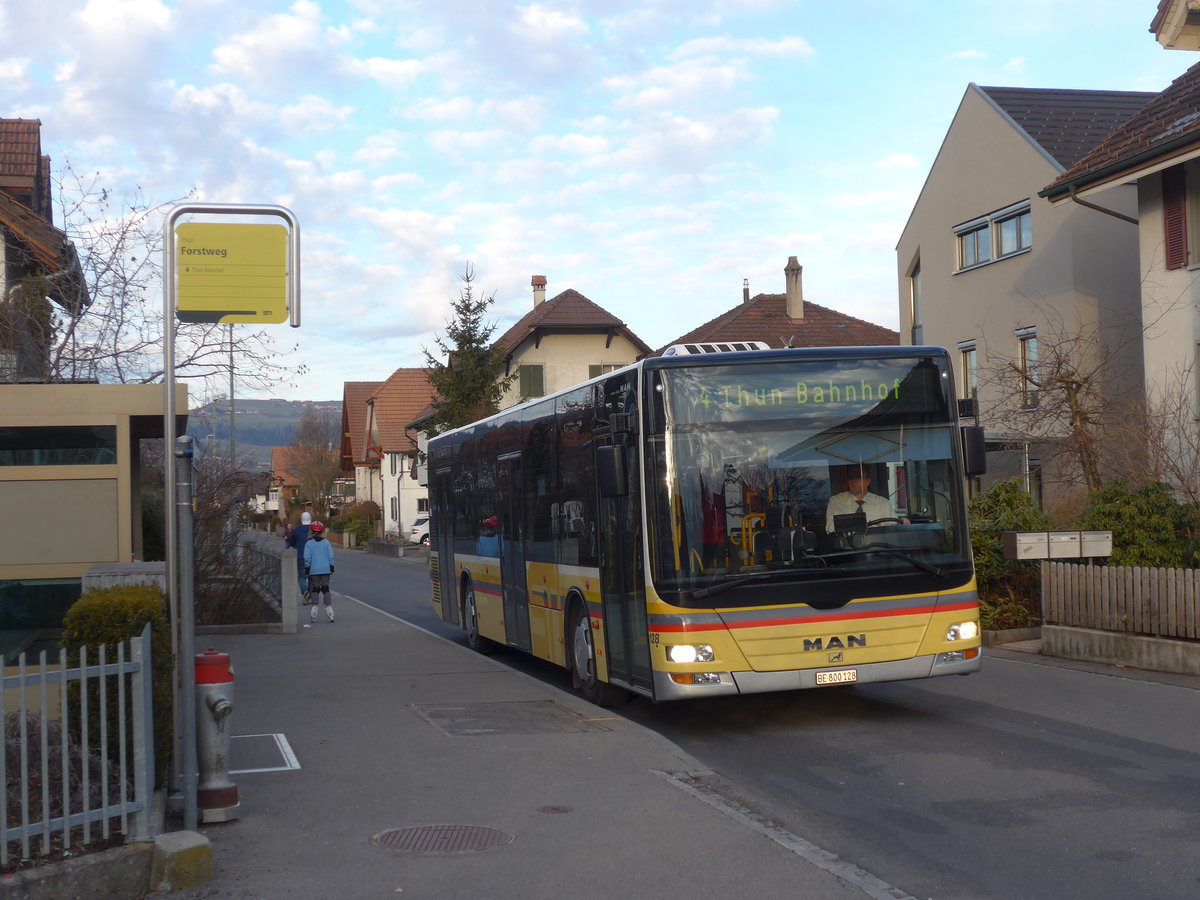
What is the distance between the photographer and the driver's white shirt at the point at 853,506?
10.4 meters

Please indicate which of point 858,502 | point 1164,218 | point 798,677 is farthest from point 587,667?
point 1164,218

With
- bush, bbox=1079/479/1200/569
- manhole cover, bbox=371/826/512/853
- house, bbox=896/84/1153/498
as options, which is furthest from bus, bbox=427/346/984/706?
house, bbox=896/84/1153/498

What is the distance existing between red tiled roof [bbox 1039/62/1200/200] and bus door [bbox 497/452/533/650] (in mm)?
11342

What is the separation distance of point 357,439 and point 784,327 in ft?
162

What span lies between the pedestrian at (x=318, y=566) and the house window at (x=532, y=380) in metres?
36.5

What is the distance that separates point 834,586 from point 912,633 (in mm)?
779

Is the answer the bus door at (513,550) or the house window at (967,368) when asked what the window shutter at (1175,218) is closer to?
the house window at (967,368)

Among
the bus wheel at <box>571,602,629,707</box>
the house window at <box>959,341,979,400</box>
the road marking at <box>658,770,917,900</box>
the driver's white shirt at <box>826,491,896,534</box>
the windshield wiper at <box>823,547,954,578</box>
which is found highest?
the house window at <box>959,341,979,400</box>

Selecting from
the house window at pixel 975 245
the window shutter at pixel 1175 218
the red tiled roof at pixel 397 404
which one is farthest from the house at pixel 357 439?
the window shutter at pixel 1175 218

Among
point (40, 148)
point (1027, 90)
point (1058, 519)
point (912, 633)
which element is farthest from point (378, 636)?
point (1027, 90)

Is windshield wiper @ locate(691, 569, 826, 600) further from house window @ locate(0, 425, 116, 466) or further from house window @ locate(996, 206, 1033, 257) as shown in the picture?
house window @ locate(996, 206, 1033, 257)

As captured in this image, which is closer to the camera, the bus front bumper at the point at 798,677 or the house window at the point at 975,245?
the bus front bumper at the point at 798,677

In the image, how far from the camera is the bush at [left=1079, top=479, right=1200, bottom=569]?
1534 cm

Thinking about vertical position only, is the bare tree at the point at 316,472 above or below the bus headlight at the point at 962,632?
above
